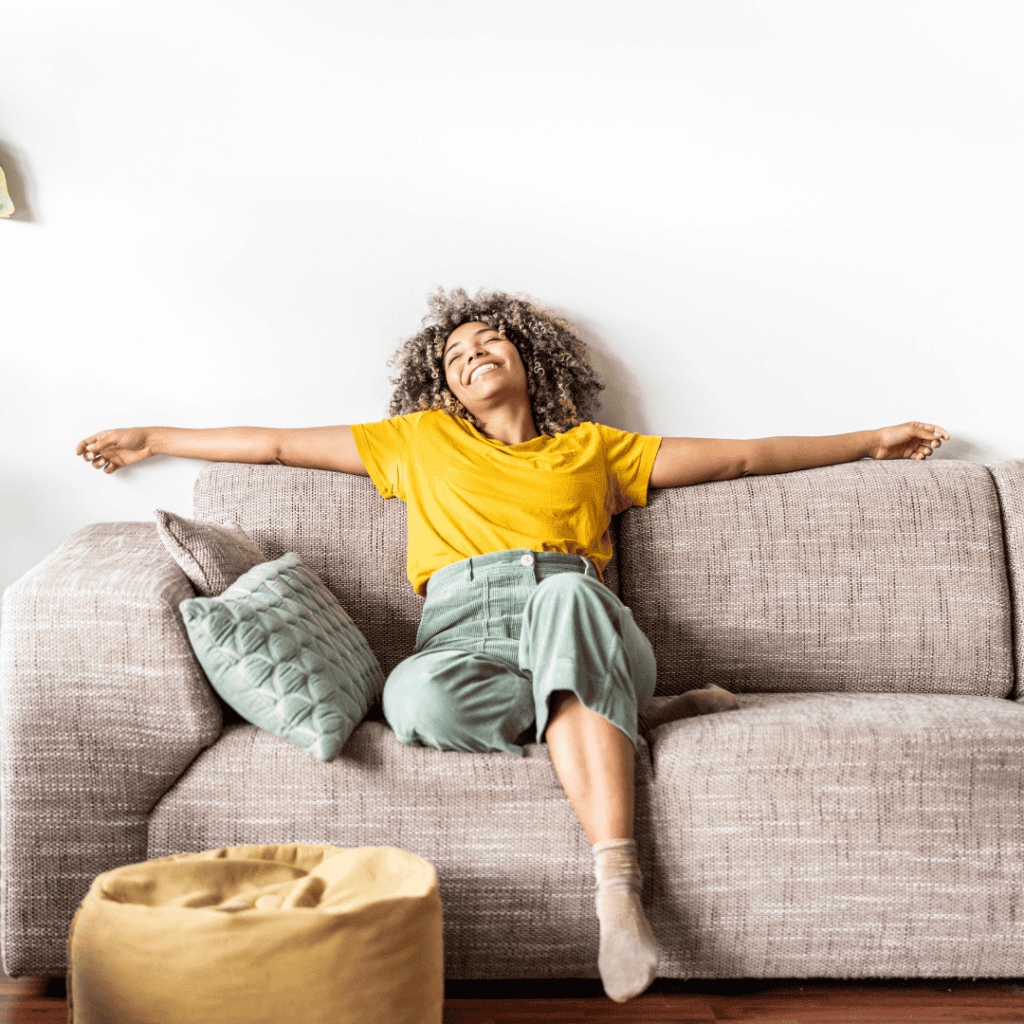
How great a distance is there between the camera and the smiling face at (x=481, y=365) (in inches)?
72.8

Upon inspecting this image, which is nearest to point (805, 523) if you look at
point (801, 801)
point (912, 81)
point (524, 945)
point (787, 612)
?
point (787, 612)

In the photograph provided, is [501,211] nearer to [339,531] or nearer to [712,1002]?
[339,531]

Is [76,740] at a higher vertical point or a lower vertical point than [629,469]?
lower

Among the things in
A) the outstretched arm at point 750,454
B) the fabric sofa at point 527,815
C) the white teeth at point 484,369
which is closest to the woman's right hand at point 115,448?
the fabric sofa at point 527,815

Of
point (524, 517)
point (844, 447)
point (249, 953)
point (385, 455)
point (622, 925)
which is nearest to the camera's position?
point (249, 953)

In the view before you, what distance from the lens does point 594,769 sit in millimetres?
1237

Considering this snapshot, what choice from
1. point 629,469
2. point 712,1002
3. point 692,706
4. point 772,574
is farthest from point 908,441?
point 712,1002

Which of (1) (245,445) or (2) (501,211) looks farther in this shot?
(2) (501,211)

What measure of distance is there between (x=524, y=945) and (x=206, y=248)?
1.59 meters

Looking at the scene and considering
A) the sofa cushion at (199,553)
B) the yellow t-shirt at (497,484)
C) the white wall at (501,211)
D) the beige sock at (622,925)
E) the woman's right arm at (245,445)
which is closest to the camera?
the beige sock at (622,925)

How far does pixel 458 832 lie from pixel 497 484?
72cm

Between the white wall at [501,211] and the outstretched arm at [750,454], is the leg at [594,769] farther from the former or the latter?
the white wall at [501,211]

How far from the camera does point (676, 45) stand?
200cm

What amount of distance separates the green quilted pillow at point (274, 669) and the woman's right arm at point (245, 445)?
50 cm
